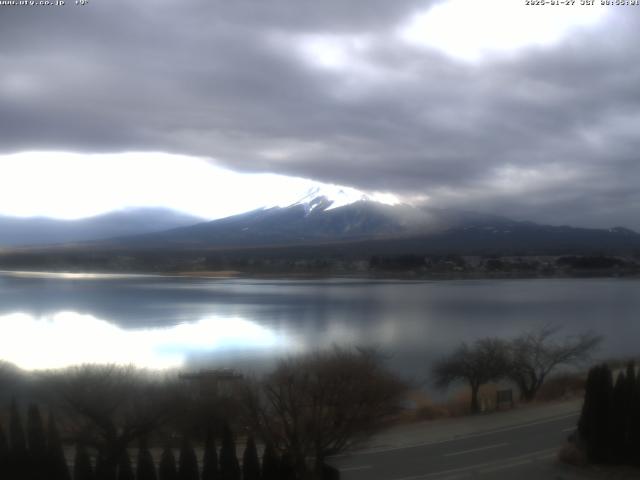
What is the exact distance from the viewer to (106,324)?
25547 millimetres

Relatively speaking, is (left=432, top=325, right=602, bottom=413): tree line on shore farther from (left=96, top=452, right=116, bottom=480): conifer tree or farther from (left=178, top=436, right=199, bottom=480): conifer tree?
(left=96, top=452, right=116, bottom=480): conifer tree

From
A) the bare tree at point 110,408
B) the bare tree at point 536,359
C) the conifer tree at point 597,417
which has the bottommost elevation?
the bare tree at point 536,359

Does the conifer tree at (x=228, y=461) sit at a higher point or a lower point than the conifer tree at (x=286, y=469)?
higher

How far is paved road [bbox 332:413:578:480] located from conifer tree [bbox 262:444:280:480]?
132 cm

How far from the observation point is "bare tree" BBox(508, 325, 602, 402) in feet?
52.4

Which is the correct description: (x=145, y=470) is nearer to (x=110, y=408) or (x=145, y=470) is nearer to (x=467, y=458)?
(x=110, y=408)

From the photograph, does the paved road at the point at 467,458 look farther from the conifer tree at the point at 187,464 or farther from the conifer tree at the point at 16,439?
the conifer tree at the point at 16,439

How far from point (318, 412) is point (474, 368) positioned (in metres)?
7.51

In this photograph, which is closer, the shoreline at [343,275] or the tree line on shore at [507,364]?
the tree line on shore at [507,364]

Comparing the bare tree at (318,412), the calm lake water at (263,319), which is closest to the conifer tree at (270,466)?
the bare tree at (318,412)

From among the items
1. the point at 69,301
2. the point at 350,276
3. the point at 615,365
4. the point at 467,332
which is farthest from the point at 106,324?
the point at 350,276

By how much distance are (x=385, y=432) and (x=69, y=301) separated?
86.0 ft

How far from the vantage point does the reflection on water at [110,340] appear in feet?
56.8

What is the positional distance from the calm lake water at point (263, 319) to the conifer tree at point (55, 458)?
8699 millimetres
